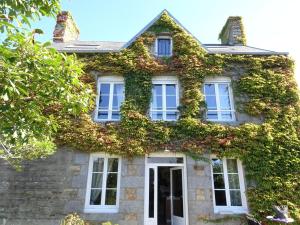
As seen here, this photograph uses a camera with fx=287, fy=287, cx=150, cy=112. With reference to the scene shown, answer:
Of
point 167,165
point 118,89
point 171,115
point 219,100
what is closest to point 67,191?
point 167,165

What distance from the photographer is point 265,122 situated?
982cm

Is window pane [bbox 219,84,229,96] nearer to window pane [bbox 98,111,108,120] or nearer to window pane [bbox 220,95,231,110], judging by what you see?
window pane [bbox 220,95,231,110]

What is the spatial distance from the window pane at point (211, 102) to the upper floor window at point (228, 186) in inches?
76.5

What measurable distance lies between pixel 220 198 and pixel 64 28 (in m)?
10.4

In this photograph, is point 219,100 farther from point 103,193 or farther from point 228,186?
point 103,193

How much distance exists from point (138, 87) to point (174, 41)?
2539 millimetres

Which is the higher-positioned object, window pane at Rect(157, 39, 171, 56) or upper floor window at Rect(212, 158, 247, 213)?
window pane at Rect(157, 39, 171, 56)

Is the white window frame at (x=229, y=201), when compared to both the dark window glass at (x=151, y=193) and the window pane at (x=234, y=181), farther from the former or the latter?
the dark window glass at (x=151, y=193)

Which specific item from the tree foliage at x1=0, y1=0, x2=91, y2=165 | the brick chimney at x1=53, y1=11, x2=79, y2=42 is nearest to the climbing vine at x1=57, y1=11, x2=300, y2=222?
the brick chimney at x1=53, y1=11, x2=79, y2=42

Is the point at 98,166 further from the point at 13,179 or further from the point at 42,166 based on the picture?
the point at 13,179

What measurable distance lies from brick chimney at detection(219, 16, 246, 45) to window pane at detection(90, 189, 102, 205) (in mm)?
9241

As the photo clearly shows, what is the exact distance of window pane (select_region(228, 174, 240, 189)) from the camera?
9203 millimetres

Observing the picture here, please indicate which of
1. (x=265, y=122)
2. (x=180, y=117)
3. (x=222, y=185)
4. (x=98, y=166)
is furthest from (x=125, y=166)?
(x=265, y=122)

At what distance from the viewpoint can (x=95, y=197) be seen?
912 centimetres
